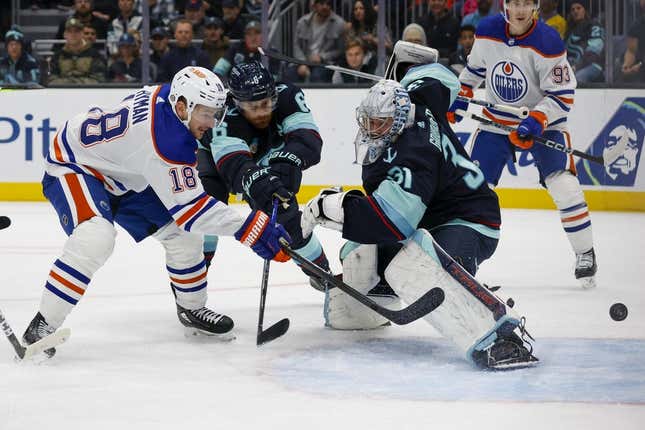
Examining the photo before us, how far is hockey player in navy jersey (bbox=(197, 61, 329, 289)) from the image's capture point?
363 cm

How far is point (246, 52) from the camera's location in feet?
25.0

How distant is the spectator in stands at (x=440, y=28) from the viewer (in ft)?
24.0

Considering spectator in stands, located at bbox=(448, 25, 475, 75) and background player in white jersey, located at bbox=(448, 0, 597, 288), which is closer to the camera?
background player in white jersey, located at bbox=(448, 0, 597, 288)

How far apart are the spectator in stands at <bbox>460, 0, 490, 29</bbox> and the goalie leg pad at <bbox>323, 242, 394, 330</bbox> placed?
3.93m

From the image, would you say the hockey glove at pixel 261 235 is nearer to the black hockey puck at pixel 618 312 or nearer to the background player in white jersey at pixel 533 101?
the black hockey puck at pixel 618 312

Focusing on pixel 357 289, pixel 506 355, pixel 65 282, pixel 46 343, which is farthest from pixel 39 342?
pixel 506 355

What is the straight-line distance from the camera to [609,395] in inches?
114

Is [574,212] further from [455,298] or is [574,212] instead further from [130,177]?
[130,177]

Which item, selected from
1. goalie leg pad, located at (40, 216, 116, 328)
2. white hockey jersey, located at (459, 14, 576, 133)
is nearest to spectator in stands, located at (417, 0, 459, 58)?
white hockey jersey, located at (459, 14, 576, 133)

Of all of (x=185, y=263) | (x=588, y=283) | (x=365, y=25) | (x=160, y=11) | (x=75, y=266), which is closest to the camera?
(x=75, y=266)

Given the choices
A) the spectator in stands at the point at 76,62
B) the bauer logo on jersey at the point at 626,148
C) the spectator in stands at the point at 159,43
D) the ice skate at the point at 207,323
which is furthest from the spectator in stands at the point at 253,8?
the ice skate at the point at 207,323

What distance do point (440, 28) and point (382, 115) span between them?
13.9 ft

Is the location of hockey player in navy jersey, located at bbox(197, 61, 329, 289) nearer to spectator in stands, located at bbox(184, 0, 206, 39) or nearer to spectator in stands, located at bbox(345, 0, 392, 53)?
spectator in stands, located at bbox(345, 0, 392, 53)

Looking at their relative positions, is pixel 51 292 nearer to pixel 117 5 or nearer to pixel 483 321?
pixel 483 321
